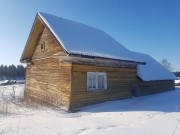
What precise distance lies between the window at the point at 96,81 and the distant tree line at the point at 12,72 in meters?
76.2

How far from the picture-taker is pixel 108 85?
15.0 meters

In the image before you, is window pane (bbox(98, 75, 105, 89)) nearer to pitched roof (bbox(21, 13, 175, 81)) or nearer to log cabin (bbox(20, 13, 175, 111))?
log cabin (bbox(20, 13, 175, 111))

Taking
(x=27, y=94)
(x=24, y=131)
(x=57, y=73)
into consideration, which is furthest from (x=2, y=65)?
(x=24, y=131)

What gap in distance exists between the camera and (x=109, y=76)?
1503cm

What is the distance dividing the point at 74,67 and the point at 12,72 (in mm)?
79447

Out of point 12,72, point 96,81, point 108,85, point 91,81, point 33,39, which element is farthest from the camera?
point 12,72

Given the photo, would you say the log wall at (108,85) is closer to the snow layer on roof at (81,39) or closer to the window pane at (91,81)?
the window pane at (91,81)

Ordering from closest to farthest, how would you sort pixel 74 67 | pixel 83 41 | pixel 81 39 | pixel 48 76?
1. pixel 74 67
2. pixel 83 41
3. pixel 81 39
4. pixel 48 76

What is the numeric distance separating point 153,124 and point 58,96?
730 centimetres

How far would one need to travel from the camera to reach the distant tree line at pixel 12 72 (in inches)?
3428

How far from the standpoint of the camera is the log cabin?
43.7ft

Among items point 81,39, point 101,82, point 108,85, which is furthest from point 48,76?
point 108,85

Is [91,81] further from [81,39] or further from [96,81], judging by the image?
[81,39]

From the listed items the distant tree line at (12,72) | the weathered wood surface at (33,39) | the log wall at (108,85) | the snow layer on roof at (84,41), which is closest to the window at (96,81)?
the log wall at (108,85)
